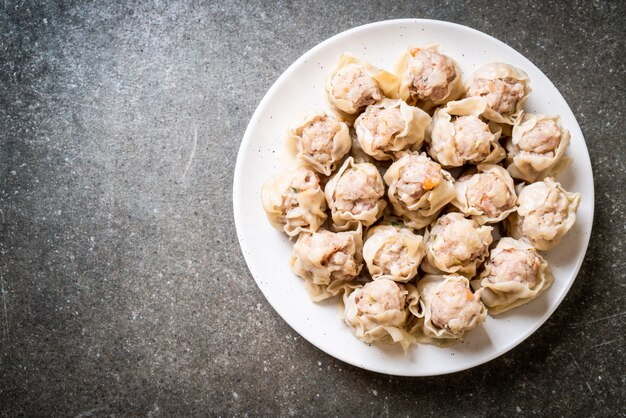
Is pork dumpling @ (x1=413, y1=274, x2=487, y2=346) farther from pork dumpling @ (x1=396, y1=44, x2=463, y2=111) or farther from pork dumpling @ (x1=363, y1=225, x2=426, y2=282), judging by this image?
pork dumpling @ (x1=396, y1=44, x2=463, y2=111)

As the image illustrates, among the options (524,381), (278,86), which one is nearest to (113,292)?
(278,86)

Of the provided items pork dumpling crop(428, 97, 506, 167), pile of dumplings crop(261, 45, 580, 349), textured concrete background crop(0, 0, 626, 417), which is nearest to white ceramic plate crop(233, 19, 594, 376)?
pile of dumplings crop(261, 45, 580, 349)

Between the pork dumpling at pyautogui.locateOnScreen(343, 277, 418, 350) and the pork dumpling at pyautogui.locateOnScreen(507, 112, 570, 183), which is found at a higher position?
the pork dumpling at pyautogui.locateOnScreen(507, 112, 570, 183)

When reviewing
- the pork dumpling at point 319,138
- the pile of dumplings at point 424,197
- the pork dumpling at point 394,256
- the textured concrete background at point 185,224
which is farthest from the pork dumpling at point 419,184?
the textured concrete background at point 185,224

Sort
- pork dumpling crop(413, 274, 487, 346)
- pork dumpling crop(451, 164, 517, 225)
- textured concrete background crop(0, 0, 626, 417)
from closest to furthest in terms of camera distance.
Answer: pork dumpling crop(413, 274, 487, 346) → pork dumpling crop(451, 164, 517, 225) → textured concrete background crop(0, 0, 626, 417)

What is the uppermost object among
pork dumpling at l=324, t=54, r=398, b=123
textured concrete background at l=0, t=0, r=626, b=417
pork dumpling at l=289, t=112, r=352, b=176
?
pork dumpling at l=324, t=54, r=398, b=123

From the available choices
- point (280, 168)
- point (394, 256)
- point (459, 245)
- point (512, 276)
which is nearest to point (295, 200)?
point (280, 168)

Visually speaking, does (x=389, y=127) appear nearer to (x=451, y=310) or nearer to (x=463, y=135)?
(x=463, y=135)
